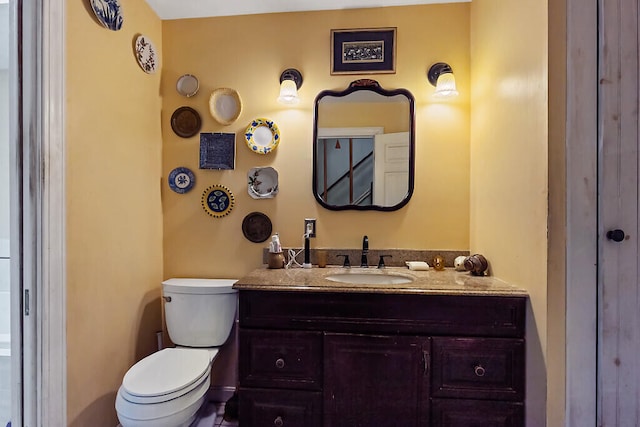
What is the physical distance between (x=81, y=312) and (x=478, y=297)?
1.77m

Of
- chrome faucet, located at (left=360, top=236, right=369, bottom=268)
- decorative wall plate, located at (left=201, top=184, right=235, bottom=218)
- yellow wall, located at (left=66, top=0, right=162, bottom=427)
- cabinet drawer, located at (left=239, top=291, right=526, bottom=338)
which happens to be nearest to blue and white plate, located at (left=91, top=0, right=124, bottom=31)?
yellow wall, located at (left=66, top=0, right=162, bottom=427)

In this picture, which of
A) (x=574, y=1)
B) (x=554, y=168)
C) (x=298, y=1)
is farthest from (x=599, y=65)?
(x=298, y=1)

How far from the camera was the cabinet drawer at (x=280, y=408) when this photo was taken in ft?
4.34

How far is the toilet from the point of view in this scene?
1.21 m

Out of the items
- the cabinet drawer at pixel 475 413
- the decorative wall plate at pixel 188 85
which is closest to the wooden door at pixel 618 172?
the cabinet drawer at pixel 475 413

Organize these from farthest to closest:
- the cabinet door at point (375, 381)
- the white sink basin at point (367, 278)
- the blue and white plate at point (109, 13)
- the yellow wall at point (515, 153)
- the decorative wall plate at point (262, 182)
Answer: the decorative wall plate at point (262, 182) < the white sink basin at point (367, 278) < the blue and white plate at point (109, 13) < the cabinet door at point (375, 381) < the yellow wall at point (515, 153)

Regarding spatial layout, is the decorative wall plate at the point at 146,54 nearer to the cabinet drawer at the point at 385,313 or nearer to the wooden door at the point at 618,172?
the cabinet drawer at the point at 385,313

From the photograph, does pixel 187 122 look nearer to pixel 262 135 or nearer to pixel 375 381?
pixel 262 135

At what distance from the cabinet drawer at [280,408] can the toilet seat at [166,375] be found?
241mm

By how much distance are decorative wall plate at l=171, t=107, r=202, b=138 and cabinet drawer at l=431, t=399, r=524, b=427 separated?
6.59ft

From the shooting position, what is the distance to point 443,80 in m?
1.72

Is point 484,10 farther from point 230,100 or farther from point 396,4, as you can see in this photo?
point 230,100

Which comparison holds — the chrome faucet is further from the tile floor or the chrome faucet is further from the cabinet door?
the tile floor

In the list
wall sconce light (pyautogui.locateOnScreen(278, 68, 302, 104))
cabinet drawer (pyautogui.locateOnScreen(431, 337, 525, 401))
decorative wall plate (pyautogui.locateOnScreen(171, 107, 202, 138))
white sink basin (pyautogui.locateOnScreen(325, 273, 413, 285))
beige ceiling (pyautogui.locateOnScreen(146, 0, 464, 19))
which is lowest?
cabinet drawer (pyautogui.locateOnScreen(431, 337, 525, 401))
